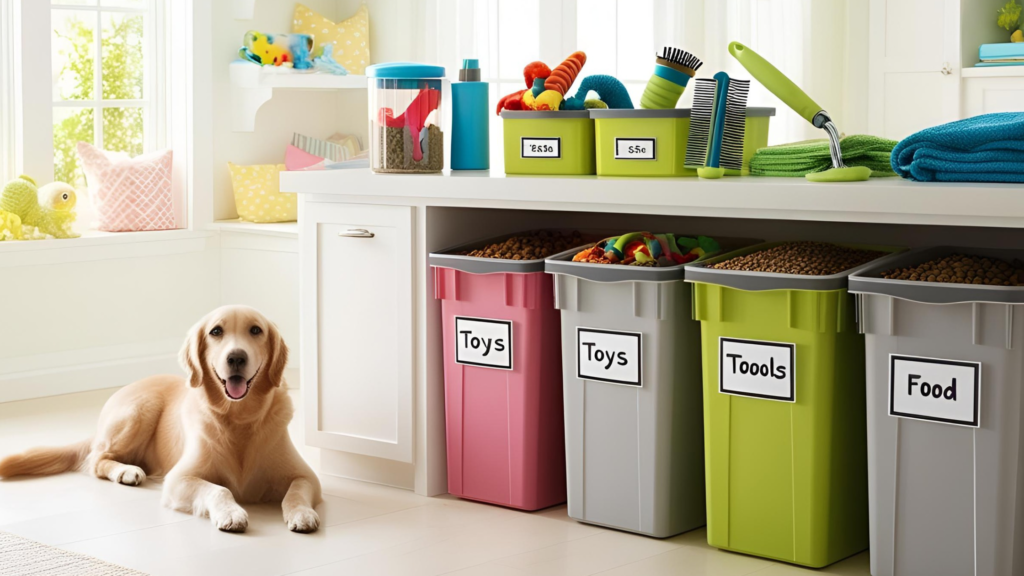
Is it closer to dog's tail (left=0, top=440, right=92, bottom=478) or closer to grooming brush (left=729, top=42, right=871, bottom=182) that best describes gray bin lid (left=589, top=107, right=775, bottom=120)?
grooming brush (left=729, top=42, right=871, bottom=182)

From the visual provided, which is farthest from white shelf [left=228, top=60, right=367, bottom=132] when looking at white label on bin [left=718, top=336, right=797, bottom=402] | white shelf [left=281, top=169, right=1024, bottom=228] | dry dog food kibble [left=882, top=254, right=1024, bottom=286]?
dry dog food kibble [left=882, top=254, right=1024, bottom=286]

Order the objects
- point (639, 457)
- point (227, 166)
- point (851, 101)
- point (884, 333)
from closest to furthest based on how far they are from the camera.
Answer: point (884, 333) → point (639, 457) → point (227, 166) → point (851, 101)

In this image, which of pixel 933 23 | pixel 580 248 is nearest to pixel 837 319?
pixel 580 248

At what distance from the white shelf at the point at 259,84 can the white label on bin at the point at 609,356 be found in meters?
2.44

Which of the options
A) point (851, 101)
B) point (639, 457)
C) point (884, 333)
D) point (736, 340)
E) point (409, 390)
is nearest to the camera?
point (884, 333)

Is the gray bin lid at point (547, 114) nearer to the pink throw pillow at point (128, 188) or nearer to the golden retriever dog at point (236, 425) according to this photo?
the golden retriever dog at point (236, 425)

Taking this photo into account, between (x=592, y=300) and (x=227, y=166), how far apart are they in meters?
2.59

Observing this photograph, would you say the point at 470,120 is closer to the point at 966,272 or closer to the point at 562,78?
the point at 562,78

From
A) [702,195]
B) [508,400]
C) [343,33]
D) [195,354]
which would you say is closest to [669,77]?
[702,195]

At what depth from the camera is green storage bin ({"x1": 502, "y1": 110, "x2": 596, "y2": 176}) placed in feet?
8.83

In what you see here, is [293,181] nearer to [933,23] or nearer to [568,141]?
[568,141]

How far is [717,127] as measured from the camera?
2475 millimetres

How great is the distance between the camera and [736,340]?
230 centimetres

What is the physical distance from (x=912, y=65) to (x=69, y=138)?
3.31 metres
